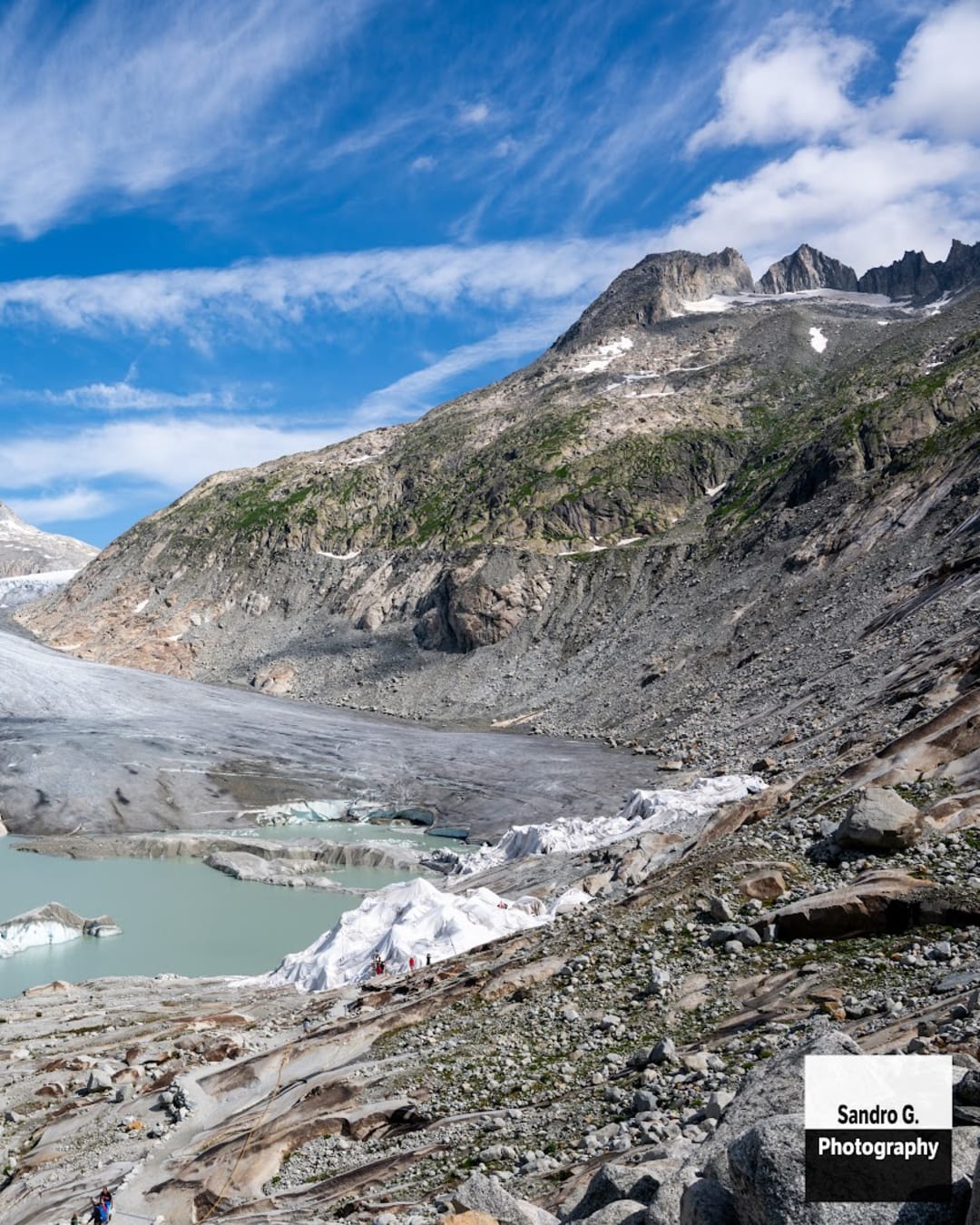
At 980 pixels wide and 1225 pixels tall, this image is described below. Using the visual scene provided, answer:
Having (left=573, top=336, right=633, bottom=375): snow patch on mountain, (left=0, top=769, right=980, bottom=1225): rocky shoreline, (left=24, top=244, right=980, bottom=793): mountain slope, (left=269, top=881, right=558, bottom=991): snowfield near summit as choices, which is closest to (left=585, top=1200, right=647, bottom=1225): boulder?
(left=0, top=769, right=980, bottom=1225): rocky shoreline

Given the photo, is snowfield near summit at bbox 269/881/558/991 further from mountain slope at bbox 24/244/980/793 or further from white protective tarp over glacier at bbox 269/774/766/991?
mountain slope at bbox 24/244/980/793

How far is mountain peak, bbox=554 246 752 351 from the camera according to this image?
168 meters

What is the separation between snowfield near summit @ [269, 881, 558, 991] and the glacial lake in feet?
22.6

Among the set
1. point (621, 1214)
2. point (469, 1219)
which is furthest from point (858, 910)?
point (469, 1219)

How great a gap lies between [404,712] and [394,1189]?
74529 millimetres

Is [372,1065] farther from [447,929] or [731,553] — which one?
[731,553]

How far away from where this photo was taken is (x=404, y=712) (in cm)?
8338

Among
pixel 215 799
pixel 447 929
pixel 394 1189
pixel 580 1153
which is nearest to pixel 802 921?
pixel 580 1153

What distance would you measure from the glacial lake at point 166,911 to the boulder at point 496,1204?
77.8 feet

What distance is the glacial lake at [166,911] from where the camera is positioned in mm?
30788

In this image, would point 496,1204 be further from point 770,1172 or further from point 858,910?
point 858,910

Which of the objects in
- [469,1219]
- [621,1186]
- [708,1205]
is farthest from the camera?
[469,1219]

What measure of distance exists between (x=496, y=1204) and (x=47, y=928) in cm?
3038

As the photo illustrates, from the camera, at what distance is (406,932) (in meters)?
22.7
